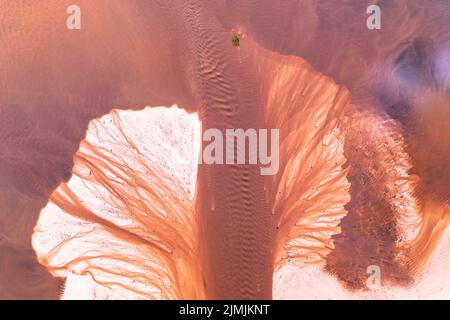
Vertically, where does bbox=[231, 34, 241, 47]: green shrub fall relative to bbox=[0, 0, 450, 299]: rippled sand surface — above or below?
above

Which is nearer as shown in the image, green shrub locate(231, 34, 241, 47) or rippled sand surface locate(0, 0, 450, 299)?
rippled sand surface locate(0, 0, 450, 299)

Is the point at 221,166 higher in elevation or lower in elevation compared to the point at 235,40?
lower

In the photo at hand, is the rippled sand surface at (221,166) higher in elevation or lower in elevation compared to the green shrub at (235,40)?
lower

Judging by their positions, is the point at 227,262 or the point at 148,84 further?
the point at 148,84

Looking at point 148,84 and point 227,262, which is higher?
point 148,84

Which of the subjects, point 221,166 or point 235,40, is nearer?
point 221,166

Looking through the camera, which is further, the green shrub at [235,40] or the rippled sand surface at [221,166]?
the green shrub at [235,40]
